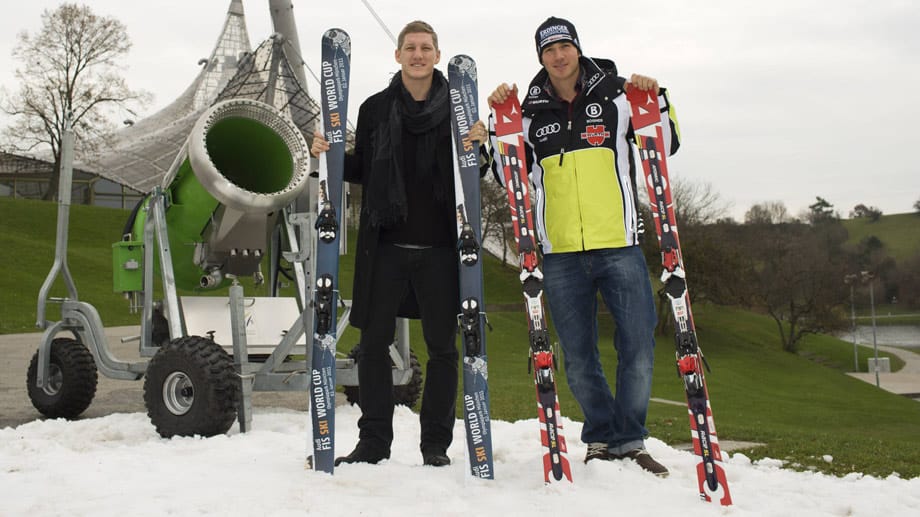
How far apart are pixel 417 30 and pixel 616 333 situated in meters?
1.95

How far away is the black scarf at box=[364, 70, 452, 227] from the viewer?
4035 millimetres

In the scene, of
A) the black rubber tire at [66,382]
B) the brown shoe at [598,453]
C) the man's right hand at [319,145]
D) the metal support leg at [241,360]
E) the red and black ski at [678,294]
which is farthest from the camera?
the black rubber tire at [66,382]

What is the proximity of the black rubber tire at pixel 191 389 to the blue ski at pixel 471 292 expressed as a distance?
2317 mm

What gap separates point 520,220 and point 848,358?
55090mm

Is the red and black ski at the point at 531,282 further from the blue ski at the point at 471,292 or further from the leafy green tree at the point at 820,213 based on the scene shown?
the leafy green tree at the point at 820,213

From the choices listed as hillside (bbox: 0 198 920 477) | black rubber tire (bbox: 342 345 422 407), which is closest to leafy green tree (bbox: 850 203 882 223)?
hillside (bbox: 0 198 920 477)

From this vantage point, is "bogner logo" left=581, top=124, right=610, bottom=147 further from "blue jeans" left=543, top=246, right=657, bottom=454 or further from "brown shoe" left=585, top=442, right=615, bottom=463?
"brown shoe" left=585, top=442, right=615, bottom=463

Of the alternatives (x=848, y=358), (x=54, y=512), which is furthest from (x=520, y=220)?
(x=848, y=358)

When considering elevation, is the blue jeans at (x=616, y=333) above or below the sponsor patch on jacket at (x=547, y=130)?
below

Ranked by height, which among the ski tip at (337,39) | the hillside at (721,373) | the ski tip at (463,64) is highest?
the ski tip at (337,39)

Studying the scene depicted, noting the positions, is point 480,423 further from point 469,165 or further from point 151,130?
point 151,130

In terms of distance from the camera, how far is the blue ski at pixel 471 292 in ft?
12.9

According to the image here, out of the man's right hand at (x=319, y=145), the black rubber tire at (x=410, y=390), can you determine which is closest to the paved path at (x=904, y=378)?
the black rubber tire at (x=410, y=390)

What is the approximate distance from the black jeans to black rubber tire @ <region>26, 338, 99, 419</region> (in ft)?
13.5
